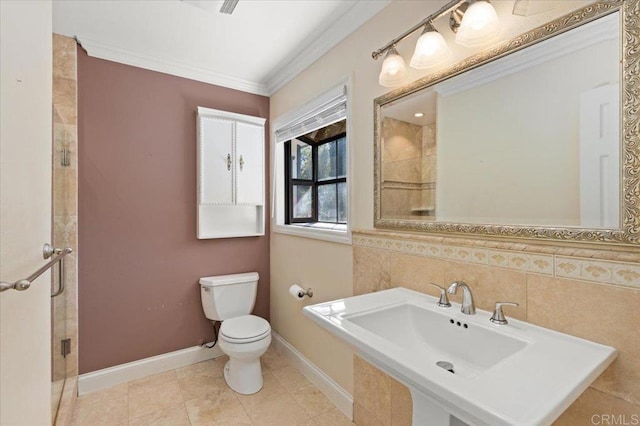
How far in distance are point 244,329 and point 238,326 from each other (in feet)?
0.26

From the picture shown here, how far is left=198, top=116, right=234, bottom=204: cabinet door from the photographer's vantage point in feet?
7.77

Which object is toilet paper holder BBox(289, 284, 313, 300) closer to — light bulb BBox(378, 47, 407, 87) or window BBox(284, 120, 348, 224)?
Result: window BBox(284, 120, 348, 224)

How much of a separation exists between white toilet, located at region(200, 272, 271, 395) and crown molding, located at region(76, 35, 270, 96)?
1622mm

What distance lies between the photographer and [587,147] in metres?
0.90

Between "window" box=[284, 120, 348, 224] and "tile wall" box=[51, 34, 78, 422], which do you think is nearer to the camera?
"tile wall" box=[51, 34, 78, 422]

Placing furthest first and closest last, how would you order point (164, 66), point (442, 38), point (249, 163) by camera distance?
point (249, 163) < point (164, 66) < point (442, 38)

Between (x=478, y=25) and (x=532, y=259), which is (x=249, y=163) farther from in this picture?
(x=532, y=259)

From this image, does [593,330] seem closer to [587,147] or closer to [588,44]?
[587,147]

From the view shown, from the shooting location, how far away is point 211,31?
1949mm

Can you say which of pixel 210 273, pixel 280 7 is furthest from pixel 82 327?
pixel 280 7

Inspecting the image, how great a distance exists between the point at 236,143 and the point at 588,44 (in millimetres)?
2187

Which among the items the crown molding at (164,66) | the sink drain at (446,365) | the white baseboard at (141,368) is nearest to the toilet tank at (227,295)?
the white baseboard at (141,368)

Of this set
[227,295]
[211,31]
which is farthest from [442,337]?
[211,31]

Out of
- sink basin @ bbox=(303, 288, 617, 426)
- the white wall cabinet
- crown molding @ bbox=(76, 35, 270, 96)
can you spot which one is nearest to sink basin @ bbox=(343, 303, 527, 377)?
sink basin @ bbox=(303, 288, 617, 426)
